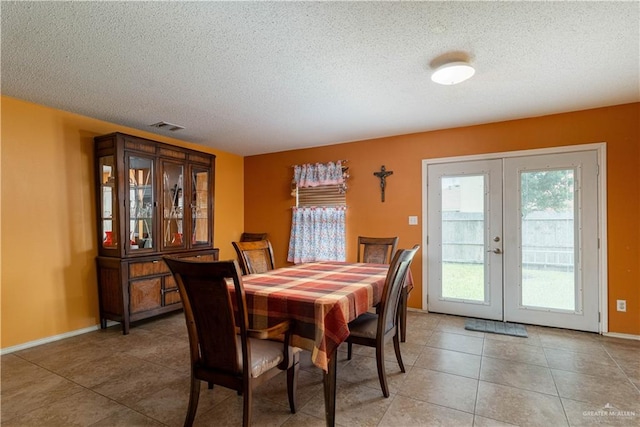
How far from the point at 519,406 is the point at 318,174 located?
141 inches

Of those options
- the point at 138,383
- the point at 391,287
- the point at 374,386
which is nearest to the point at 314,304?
the point at 391,287

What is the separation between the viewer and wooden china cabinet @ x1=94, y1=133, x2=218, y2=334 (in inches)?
133

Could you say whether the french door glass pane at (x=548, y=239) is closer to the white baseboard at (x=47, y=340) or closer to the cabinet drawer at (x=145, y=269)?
the cabinet drawer at (x=145, y=269)

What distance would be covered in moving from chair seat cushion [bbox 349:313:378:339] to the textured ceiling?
6.29 ft

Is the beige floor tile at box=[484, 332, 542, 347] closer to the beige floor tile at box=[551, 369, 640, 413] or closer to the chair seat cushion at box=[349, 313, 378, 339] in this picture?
the beige floor tile at box=[551, 369, 640, 413]

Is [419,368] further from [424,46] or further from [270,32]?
[270,32]

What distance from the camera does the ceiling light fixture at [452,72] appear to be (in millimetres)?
2230

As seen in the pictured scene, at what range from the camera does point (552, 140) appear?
3443 mm

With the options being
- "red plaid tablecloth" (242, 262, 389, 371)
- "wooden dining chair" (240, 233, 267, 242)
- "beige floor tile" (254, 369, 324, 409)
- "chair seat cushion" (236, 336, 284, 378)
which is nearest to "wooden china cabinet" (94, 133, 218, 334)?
"wooden dining chair" (240, 233, 267, 242)

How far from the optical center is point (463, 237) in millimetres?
3879

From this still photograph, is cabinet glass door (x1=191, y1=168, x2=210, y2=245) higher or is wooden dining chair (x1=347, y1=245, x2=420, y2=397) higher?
cabinet glass door (x1=191, y1=168, x2=210, y2=245)

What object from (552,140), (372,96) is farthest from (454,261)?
(372,96)

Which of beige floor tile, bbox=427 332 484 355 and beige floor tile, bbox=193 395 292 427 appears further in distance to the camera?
beige floor tile, bbox=427 332 484 355

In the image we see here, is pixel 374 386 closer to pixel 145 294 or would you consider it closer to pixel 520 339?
pixel 520 339
